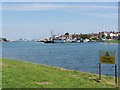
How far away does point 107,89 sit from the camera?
586 inches

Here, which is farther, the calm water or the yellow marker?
the calm water

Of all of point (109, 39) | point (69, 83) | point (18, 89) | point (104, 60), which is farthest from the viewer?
point (109, 39)

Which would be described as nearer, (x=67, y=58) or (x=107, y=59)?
(x=107, y=59)

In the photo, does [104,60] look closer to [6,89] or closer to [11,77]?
[11,77]

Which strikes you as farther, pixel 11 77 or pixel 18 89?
pixel 11 77

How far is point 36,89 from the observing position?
46.2 feet

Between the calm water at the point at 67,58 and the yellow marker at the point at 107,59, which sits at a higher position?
the yellow marker at the point at 107,59

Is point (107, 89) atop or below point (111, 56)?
below

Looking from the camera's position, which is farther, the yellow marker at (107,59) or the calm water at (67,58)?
the calm water at (67,58)

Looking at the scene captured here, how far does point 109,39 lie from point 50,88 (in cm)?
18144

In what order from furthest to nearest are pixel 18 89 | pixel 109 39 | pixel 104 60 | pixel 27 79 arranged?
1. pixel 109 39
2. pixel 104 60
3. pixel 27 79
4. pixel 18 89

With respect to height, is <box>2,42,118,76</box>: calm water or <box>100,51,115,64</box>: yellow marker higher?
<box>100,51,115,64</box>: yellow marker

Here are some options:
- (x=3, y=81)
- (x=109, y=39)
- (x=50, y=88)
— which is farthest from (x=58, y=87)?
(x=109, y=39)

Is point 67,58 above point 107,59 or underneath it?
underneath
